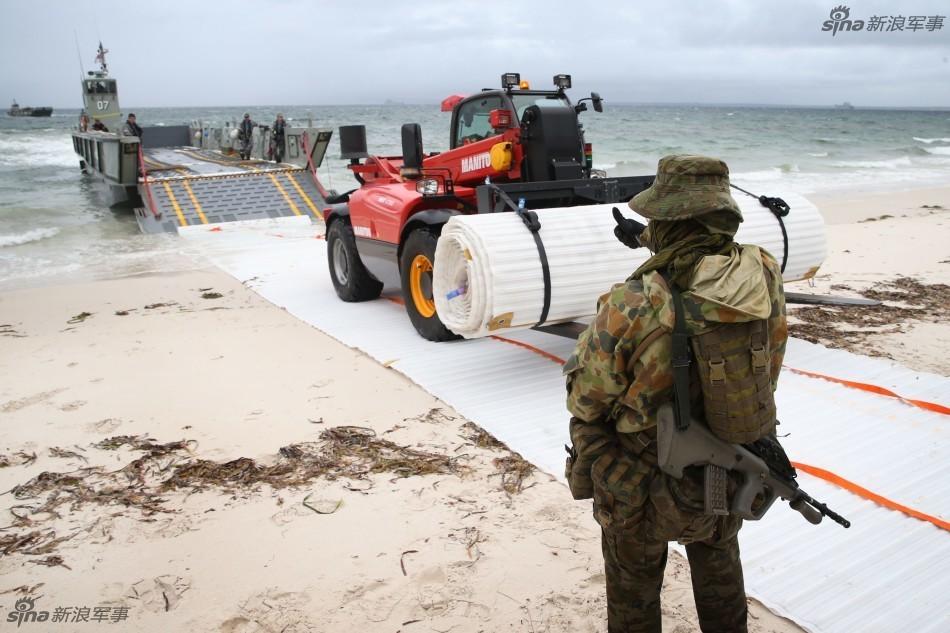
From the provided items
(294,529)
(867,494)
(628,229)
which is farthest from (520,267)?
(867,494)

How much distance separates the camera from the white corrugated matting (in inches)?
104

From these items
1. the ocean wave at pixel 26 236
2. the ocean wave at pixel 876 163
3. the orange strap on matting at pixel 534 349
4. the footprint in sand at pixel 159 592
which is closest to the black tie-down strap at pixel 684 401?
the footprint in sand at pixel 159 592

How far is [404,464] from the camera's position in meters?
3.76

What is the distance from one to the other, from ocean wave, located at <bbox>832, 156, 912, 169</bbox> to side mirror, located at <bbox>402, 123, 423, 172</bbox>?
2651cm

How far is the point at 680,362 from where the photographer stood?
179 cm

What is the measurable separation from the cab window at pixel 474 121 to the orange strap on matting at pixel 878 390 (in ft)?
10.1

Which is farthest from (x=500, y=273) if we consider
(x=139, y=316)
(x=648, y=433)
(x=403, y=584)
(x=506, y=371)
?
(x=139, y=316)

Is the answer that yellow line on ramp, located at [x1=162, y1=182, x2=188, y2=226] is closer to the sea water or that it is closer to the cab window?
the sea water

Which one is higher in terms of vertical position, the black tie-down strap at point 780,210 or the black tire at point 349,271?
the black tie-down strap at point 780,210

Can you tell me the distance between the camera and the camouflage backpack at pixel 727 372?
1.78 meters

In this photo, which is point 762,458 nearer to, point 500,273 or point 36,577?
point 500,273

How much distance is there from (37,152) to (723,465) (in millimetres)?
40161

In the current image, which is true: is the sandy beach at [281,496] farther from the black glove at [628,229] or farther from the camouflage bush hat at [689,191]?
the camouflage bush hat at [689,191]

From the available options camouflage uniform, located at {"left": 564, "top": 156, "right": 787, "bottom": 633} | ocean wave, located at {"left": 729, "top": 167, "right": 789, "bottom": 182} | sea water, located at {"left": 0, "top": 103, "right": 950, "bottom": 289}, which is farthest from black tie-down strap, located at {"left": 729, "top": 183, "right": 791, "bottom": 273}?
ocean wave, located at {"left": 729, "top": 167, "right": 789, "bottom": 182}
